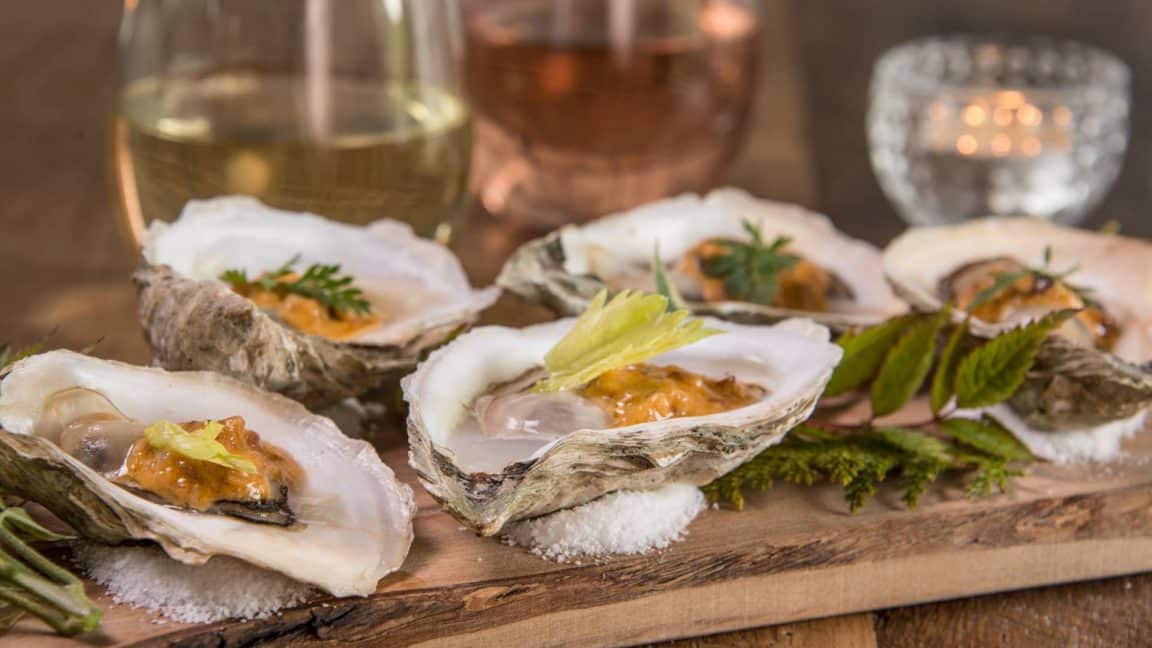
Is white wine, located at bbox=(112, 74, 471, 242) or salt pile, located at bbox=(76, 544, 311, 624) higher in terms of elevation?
white wine, located at bbox=(112, 74, 471, 242)

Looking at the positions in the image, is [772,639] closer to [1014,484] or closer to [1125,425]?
[1014,484]

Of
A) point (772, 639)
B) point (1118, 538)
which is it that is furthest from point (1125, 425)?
point (772, 639)

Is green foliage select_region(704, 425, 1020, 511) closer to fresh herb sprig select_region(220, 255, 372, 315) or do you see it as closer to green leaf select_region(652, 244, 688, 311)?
green leaf select_region(652, 244, 688, 311)

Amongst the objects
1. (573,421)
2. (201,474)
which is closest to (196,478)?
(201,474)

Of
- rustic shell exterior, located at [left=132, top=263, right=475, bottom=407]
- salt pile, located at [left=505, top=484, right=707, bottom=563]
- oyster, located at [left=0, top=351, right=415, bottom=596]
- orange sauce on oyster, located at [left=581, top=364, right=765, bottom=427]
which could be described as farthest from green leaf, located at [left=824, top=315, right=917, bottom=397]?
oyster, located at [left=0, top=351, right=415, bottom=596]

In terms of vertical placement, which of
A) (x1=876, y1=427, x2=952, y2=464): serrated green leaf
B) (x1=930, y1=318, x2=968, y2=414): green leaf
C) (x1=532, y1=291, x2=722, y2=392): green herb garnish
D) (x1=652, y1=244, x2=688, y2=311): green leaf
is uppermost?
(x1=532, y1=291, x2=722, y2=392): green herb garnish

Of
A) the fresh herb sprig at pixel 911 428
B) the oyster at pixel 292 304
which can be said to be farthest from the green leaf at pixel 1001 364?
the oyster at pixel 292 304
